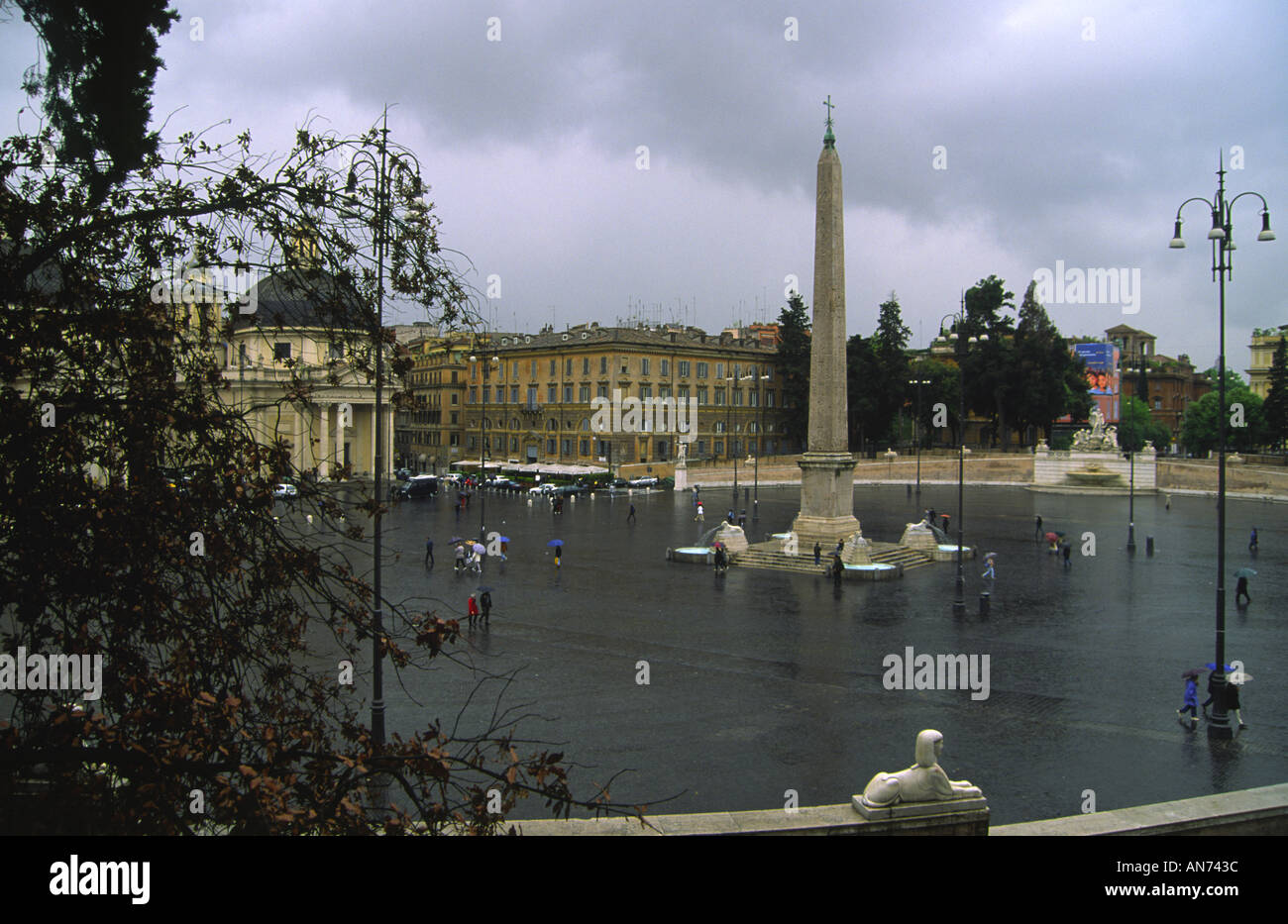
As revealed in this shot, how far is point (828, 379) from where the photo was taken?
1061 inches

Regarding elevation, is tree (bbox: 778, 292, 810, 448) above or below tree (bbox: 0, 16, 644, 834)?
above

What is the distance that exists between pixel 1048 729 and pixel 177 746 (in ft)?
35.5

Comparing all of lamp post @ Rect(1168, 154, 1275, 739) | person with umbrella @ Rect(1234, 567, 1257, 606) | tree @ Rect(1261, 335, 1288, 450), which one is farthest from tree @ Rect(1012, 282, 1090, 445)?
lamp post @ Rect(1168, 154, 1275, 739)

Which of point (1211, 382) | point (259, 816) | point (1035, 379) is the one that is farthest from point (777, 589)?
point (1211, 382)

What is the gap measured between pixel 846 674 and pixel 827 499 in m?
13.0

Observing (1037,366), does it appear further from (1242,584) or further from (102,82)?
(102,82)

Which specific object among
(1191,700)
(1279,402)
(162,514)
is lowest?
(1191,700)

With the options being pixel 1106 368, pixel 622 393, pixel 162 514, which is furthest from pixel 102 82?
pixel 1106 368

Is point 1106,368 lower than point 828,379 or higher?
higher

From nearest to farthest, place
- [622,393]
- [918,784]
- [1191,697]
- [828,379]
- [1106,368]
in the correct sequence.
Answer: [918,784] < [1191,697] < [828,379] < [622,393] < [1106,368]

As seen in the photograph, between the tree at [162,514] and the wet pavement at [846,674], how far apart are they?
1425 millimetres

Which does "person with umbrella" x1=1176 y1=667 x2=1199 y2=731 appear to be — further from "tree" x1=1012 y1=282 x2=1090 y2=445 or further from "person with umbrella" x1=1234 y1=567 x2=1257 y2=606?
"tree" x1=1012 y1=282 x2=1090 y2=445

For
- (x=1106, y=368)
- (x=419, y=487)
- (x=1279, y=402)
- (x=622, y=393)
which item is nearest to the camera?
(x=419, y=487)

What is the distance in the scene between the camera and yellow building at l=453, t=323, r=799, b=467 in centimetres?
6631
